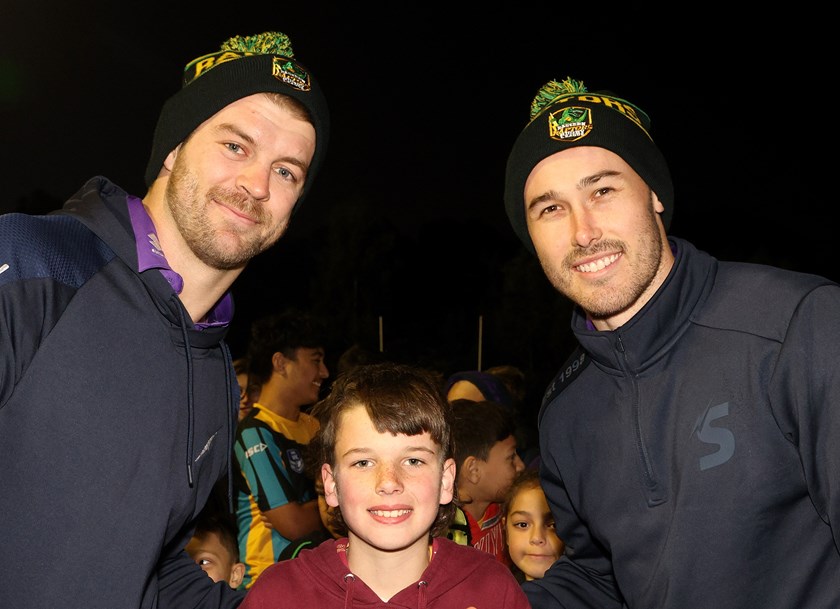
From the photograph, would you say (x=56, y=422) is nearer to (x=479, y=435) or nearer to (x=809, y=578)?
(x=809, y=578)

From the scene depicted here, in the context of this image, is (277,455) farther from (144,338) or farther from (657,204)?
(657,204)

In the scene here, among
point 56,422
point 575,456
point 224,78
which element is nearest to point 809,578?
point 575,456

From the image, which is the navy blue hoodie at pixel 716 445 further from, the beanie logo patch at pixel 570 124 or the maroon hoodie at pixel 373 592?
the beanie logo patch at pixel 570 124

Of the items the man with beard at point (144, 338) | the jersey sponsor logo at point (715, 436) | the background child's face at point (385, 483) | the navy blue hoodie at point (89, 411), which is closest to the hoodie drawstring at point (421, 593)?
the background child's face at point (385, 483)

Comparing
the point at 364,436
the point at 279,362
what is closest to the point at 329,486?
the point at 364,436

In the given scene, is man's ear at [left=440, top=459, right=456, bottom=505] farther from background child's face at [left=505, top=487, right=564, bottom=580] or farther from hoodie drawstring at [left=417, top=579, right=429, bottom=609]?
background child's face at [left=505, top=487, right=564, bottom=580]

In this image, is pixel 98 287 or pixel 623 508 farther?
pixel 623 508

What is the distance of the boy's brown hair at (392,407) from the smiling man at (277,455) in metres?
1.55

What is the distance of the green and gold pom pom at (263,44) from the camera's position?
2656mm

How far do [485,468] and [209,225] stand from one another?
2523 millimetres

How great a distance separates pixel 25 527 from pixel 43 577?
13 centimetres

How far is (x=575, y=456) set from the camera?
2.44 m

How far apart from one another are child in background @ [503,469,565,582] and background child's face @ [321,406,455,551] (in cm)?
122

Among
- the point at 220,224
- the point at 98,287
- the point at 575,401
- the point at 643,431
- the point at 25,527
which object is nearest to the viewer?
the point at 25,527
